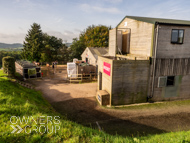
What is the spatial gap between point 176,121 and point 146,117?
2393mm

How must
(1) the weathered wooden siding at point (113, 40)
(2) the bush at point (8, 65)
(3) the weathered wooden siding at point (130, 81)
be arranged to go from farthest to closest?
(2) the bush at point (8, 65)
(1) the weathered wooden siding at point (113, 40)
(3) the weathered wooden siding at point (130, 81)

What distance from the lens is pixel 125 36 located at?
18.2 metres

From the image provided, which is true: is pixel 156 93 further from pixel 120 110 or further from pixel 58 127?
pixel 58 127

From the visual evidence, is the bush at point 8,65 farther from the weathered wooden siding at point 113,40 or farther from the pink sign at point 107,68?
the weathered wooden siding at point 113,40

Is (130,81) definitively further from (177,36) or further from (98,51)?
(98,51)

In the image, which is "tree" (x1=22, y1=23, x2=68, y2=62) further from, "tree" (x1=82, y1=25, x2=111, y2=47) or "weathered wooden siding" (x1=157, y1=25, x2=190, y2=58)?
"weathered wooden siding" (x1=157, y1=25, x2=190, y2=58)

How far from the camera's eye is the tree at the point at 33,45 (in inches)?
1764

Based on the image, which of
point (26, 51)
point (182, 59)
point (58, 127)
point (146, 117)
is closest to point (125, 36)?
point (182, 59)

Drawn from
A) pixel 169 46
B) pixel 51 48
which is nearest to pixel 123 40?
pixel 169 46

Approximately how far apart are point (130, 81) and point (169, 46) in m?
5.67

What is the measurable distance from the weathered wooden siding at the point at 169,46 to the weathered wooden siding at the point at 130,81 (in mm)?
2218

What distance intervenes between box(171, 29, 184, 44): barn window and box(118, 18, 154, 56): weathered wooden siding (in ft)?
8.36

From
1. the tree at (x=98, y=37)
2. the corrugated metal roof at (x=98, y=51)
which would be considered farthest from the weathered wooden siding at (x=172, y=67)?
the tree at (x=98, y=37)

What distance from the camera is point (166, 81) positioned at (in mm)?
14766
